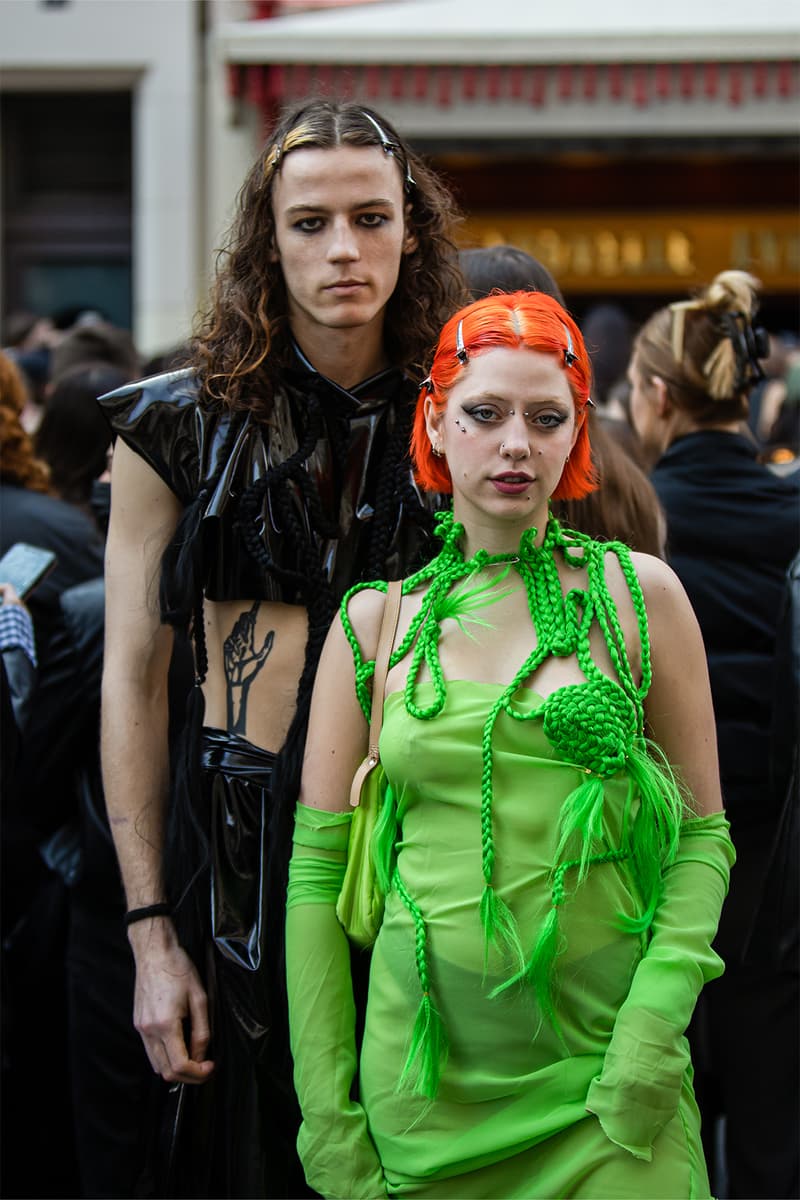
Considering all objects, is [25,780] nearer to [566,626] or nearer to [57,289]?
[566,626]

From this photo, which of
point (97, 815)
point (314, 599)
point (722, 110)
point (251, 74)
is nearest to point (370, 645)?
point (314, 599)

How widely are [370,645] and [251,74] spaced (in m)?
7.21

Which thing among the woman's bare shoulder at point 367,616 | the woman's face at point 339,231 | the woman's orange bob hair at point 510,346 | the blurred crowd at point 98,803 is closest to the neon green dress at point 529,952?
the woman's bare shoulder at point 367,616

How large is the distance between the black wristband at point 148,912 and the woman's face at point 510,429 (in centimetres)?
94

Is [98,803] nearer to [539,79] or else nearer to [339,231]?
[339,231]

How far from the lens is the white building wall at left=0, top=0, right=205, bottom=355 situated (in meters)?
9.43

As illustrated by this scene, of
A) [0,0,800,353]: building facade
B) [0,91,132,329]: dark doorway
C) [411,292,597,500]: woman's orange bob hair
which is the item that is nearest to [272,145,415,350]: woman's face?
[411,292,597,500]: woman's orange bob hair

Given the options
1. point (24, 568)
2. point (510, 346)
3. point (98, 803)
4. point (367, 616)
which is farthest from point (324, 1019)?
point (24, 568)

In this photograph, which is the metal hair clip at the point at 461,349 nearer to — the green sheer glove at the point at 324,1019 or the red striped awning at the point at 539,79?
the green sheer glove at the point at 324,1019

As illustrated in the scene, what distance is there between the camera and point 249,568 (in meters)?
2.41

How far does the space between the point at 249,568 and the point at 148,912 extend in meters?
0.62

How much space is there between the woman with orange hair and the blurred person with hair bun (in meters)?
1.34

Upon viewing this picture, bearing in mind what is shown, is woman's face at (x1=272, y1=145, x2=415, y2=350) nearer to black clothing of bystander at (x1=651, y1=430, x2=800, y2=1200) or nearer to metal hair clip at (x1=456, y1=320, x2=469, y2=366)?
metal hair clip at (x1=456, y1=320, x2=469, y2=366)

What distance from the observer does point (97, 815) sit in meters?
3.26
